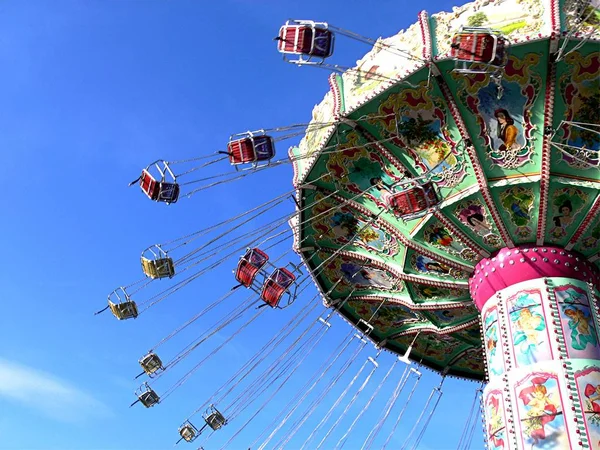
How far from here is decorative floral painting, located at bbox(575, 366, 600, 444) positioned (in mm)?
10459

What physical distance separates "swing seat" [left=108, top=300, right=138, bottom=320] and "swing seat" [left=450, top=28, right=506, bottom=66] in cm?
863

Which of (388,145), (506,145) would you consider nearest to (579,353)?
(506,145)

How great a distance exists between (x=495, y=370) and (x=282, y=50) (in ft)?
21.0

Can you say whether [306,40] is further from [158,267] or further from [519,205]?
[158,267]

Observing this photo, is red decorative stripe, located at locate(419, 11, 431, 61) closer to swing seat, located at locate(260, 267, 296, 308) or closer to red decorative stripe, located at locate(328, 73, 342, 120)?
red decorative stripe, located at locate(328, 73, 342, 120)

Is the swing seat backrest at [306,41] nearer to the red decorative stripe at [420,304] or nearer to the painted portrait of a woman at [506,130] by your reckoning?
the painted portrait of a woman at [506,130]

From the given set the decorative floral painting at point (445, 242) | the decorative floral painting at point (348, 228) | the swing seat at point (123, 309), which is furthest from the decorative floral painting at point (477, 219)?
the swing seat at point (123, 309)

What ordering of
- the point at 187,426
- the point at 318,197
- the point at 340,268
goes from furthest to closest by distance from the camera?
the point at 187,426
the point at 340,268
the point at 318,197

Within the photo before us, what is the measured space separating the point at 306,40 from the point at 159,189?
4.34m

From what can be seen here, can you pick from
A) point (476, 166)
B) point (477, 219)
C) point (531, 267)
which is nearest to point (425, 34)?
point (476, 166)

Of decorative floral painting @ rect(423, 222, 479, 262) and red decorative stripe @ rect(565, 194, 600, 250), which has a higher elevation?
red decorative stripe @ rect(565, 194, 600, 250)

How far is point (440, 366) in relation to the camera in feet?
54.0

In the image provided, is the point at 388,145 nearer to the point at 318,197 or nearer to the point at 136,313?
the point at 318,197

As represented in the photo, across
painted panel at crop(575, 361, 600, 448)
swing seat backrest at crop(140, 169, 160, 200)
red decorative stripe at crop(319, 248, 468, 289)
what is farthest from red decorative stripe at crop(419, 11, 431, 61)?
swing seat backrest at crop(140, 169, 160, 200)
